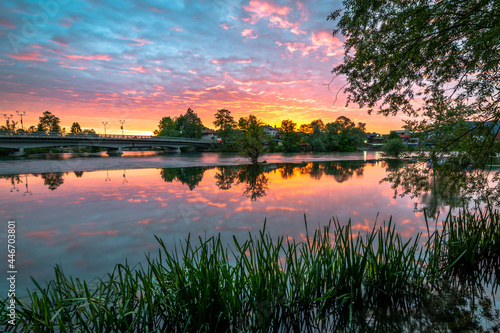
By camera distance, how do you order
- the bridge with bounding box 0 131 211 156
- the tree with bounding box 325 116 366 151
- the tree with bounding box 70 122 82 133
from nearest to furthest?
the bridge with bounding box 0 131 211 156, the tree with bounding box 325 116 366 151, the tree with bounding box 70 122 82 133

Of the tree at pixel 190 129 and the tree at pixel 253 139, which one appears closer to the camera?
the tree at pixel 253 139

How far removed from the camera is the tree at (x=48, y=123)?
107 meters

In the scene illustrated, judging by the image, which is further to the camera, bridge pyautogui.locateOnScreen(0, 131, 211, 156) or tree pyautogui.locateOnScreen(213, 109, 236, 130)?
tree pyautogui.locateOnScreen(213, 109, 236, 130)

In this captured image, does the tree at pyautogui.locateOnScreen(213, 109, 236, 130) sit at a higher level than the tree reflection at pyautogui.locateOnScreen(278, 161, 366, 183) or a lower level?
higher

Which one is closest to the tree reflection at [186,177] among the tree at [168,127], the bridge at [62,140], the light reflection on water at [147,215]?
the light reflection on water at [147,215]

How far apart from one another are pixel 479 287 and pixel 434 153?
142 inches

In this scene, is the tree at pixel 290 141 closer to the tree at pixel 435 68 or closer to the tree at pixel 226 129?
the tree at pixel 226 129

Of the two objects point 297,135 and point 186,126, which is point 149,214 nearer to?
point 297,135

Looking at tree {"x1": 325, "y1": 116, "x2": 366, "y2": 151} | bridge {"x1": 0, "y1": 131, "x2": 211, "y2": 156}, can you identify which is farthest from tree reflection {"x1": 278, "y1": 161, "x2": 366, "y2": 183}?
tree {"x1": 325, "y1": 116, "x2": 366, "y2": 151}

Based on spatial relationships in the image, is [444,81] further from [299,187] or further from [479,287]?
[299,187]

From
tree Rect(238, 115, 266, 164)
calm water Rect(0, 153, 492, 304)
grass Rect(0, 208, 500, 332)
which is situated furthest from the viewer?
tree Rect(238, 115, 266, 164)

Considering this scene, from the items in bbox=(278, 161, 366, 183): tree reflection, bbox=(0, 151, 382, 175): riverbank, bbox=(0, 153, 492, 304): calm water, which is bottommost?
bbox=(0, 153, 492, 304): calm water

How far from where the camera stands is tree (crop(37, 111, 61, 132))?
107m

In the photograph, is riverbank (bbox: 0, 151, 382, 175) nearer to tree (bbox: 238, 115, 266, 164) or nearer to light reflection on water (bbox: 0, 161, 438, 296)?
tree (bbox: 238, 115, 266, 164)
